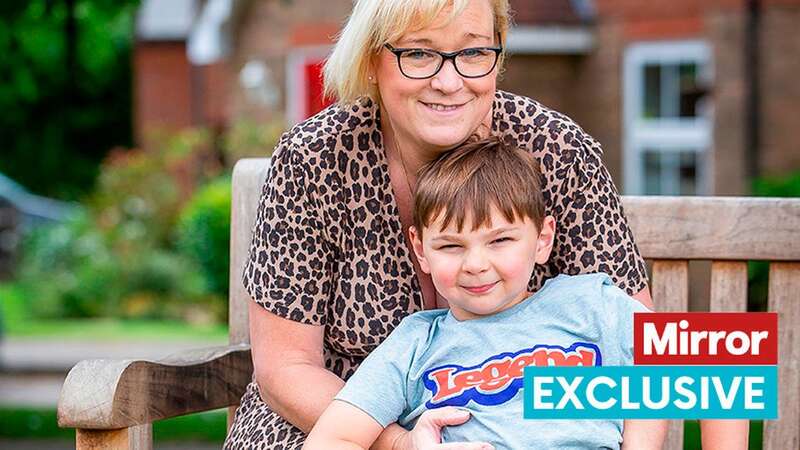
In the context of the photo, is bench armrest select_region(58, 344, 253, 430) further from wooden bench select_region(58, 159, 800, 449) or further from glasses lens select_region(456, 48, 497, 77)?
glasses lens select_region(456, 48, 497, 77)

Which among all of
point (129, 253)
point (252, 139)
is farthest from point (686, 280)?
point (129, 253)

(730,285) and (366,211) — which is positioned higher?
(366,211)

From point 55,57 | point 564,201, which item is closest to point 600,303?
point 564,201

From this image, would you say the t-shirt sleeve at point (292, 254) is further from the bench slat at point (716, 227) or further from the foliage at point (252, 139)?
the foliage at point (252, 139)

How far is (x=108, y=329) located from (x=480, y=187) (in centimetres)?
1177

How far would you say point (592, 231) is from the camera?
2.71 m

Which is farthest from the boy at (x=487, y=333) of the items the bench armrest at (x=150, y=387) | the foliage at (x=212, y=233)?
the foliage at (x=212, y=233)

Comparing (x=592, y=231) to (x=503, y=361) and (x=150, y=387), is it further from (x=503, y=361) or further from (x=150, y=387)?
(x=150, y=387)

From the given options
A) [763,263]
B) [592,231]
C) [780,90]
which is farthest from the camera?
[780,90]

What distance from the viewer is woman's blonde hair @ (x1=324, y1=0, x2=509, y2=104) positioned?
256cm

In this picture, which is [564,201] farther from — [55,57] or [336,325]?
[55,57]

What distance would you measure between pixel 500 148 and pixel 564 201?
22 cm

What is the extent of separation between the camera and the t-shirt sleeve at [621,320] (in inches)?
96.1

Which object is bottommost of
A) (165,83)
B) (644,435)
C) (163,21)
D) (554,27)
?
(644,435)
